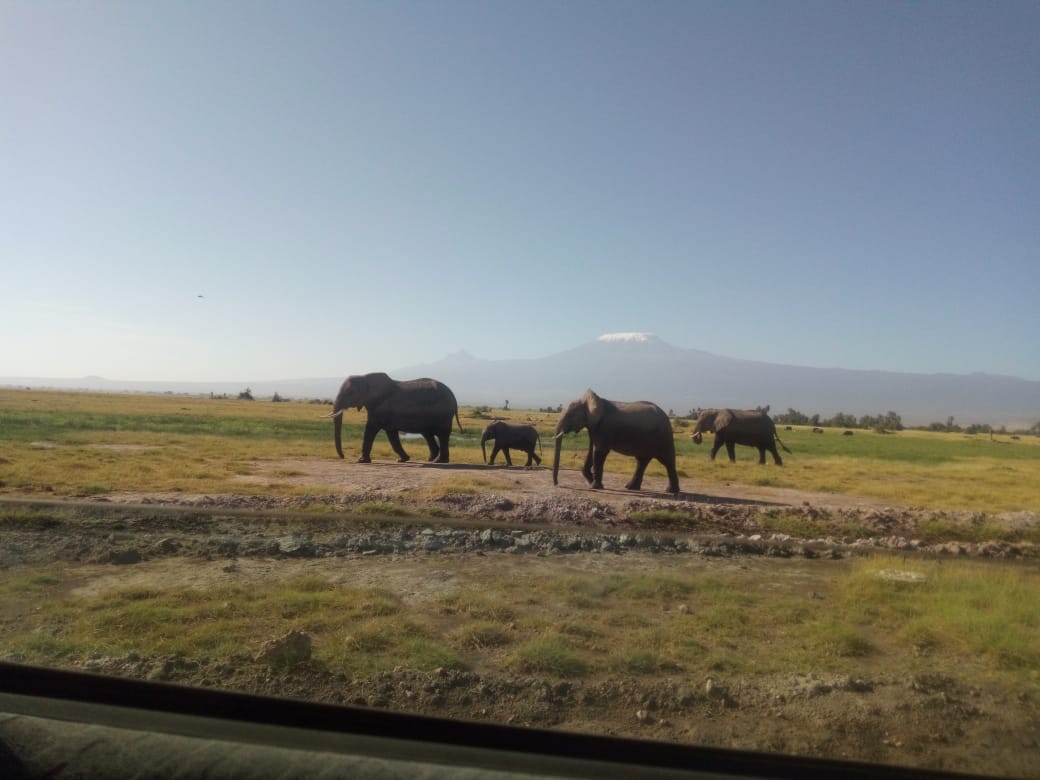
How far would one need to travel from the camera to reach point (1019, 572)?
30.6 feet

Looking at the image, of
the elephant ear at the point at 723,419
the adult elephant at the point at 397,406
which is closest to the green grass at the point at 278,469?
the elephant ear at the point at 723,419

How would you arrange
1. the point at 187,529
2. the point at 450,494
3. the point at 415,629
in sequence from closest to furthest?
the point at 415,629 < the point at 187,529 < the point at 450,494

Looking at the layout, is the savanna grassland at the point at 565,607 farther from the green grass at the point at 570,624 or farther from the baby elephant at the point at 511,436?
the baby elephant at the point at 511,436

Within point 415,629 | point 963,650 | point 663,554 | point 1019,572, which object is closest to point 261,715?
point 415,629

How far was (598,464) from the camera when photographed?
1606cm

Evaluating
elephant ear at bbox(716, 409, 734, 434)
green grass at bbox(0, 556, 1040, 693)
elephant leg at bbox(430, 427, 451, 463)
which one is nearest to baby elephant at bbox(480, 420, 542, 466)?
elephant leg at bbox(430, 427, 451, 463)

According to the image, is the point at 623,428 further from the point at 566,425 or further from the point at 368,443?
the point at 368,443

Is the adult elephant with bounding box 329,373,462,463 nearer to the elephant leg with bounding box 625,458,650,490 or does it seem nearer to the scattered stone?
the elephant leg with bounding box 625,458,650,490

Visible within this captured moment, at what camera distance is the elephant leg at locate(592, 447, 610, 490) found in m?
16.0

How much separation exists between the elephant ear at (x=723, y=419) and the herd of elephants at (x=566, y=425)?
0.12ft

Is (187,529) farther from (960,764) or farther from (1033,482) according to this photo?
(1033,482)

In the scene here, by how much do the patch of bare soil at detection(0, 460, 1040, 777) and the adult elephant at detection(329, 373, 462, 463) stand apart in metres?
2.03

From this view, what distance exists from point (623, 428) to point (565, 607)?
9.37m

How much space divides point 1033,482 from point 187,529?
2545cm
